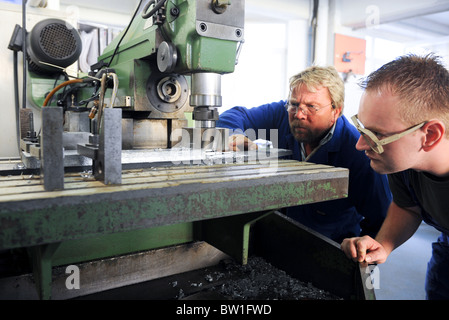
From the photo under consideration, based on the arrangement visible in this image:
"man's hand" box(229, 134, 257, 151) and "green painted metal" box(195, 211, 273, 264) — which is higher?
"man's hand" box(229, 134, 257, 151)

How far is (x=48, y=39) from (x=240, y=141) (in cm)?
93

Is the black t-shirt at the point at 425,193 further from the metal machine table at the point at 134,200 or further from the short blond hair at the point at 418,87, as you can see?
the metal machine table at the point at 134,200

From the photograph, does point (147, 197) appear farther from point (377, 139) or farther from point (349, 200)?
point (349, 200)

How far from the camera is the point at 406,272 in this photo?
2824 mm

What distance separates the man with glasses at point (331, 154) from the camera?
151 cm

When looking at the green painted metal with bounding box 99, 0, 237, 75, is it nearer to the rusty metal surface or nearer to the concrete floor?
the rusty metal surface

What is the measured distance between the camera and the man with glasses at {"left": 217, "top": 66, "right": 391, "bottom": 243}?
1507mm

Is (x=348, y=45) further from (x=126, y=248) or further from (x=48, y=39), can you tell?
(x=126, y=248)

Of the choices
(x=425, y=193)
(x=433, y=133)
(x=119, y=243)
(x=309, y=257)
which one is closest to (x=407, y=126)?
(x=433, y=133)

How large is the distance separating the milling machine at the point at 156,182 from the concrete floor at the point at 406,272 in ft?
5.58

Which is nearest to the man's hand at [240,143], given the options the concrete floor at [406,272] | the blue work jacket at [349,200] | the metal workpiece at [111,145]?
the blue work jacket at [349,200]

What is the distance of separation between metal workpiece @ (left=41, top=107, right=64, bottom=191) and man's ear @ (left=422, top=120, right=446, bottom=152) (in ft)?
3.03

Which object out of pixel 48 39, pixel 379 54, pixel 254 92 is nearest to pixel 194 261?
pixel 48 39

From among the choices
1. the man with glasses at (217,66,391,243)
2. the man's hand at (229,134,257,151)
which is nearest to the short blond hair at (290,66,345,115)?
the man with glasses at (217,66,391,243)
